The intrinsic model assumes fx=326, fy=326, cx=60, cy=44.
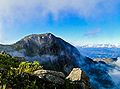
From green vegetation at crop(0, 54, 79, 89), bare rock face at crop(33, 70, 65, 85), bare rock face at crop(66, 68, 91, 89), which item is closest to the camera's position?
green vegetation at crop(0, 54, 79, 89)

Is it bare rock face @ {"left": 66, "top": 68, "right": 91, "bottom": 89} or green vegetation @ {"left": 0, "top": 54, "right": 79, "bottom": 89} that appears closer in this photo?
green vegetation @ {"left": 0, "top": 54, "right": 79, "bottom": 89}

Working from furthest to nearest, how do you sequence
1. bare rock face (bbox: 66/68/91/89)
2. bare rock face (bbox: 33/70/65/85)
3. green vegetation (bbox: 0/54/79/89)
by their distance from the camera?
1. bare rock face (bbox: 66/68/91/89)
2. bare rock face (bbox: 33/70/65/85)
3. green vegetation (bbox: 0/54/79/89)

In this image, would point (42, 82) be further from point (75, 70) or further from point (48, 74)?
point (75, 70)

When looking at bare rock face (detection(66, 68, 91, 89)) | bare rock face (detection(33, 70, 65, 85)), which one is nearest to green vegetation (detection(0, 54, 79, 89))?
bare rock face (detection(33, 70, 65, 85))

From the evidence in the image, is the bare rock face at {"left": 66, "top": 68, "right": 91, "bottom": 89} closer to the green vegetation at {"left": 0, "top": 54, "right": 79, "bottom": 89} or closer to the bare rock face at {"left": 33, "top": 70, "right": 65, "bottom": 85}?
the green vegetation at {"left": 0, "top": 54, "right": 79, "bottom": 89}

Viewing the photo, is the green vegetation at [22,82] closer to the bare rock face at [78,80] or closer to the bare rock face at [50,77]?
the bare rock face at [50,77]

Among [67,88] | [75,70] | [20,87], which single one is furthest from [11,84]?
[75,70]

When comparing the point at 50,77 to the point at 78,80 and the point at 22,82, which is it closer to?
the point at 22,82

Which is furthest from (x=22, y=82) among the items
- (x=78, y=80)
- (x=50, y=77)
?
(x=78, y=80)

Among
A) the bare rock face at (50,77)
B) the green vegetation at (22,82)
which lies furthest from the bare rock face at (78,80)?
the bare rock face at (50,77)

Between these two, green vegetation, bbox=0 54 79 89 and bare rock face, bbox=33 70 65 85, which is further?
bare rock face, bbox=33 70 65 85

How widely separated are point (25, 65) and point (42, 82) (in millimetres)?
5422

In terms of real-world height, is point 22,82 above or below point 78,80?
above

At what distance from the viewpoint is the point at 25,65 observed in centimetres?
3075
